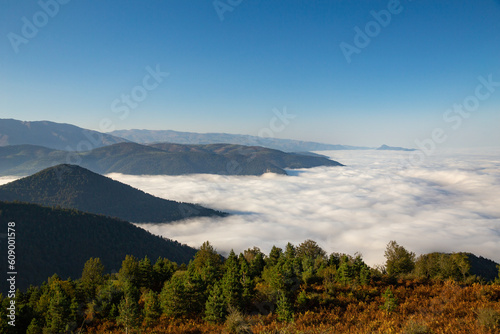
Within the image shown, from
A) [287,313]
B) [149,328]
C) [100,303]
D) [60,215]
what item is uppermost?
[287,313]

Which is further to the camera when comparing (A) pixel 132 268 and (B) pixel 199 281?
(A) pixel 132 268

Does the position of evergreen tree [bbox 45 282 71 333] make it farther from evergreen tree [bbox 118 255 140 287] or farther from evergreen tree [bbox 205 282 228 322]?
evergreen tree [bbox 205 282 228 322]

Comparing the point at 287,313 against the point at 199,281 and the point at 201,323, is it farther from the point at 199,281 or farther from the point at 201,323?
the point at 199,281

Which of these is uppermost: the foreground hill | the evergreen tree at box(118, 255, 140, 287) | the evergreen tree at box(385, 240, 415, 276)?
the evergreen tree at box(385, 240, 415, 276)

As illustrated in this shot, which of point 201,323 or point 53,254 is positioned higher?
point 201,323

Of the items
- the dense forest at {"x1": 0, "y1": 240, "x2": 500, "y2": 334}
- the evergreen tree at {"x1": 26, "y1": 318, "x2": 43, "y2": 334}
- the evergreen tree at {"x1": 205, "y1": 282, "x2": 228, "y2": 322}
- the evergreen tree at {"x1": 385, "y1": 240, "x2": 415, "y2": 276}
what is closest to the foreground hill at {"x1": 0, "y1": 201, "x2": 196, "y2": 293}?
the evergreen tree at {"x1": 26, "y1": 318, "x2": 43, "y2": 334}

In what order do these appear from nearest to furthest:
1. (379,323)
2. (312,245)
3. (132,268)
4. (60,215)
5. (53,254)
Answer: (379,323), (132,268), (312,245), (53,254), (60,215)

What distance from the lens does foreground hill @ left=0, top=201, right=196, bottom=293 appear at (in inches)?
5910

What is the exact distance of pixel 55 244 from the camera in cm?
17100

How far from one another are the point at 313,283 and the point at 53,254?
647 ft

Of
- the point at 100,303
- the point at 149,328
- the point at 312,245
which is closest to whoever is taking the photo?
the point at 149,328

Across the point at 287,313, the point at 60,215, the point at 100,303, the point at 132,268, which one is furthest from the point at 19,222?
the point at 287,313

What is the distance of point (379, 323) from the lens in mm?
19969

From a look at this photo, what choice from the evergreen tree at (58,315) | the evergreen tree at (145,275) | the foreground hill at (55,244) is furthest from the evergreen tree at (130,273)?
the foreground hill at (55,244)
